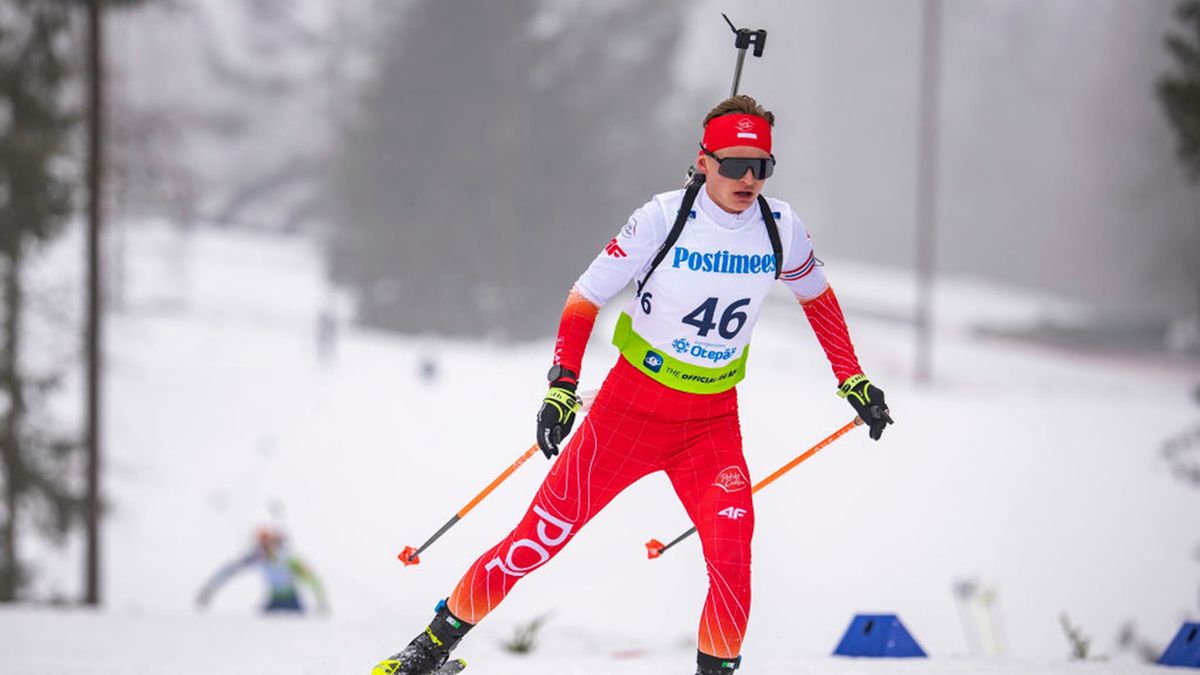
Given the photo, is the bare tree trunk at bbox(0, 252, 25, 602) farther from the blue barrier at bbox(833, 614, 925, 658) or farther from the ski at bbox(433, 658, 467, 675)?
the blue barrier at bbox(833, 614, 925, 658)

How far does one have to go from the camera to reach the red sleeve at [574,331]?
380 centimetres

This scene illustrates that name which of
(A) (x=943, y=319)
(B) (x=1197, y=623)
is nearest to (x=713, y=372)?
(B) (x=1197, y=623)

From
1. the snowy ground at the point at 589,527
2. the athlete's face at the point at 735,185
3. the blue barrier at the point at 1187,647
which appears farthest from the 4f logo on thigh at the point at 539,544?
the blue barrier at the point at 1187,647

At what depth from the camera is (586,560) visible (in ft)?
45.8

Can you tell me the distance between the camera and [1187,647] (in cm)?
526

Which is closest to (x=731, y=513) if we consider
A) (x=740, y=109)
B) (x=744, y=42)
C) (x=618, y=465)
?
(x=618, y=465)

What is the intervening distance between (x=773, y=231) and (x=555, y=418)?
998 millimetres

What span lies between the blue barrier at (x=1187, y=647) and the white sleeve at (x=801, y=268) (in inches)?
108

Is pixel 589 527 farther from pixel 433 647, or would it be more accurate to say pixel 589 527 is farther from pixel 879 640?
pixel 433 647

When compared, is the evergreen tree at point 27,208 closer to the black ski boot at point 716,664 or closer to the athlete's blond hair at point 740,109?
the athlete's blond hair at point 740,109

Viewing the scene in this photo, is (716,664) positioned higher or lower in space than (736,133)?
lower

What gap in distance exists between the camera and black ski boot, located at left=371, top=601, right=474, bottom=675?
3.85 m

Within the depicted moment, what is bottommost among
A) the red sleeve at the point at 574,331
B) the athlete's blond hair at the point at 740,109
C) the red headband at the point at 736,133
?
the red sleeve at the point at 574,331

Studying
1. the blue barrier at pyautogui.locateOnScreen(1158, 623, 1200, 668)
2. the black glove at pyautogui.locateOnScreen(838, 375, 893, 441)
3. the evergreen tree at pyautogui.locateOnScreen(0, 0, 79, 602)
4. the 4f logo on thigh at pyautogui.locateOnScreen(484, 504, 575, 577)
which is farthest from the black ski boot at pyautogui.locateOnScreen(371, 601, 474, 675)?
the evergreen tree at pyautogui.locateOnScreen(0, 0, 79, 602)
